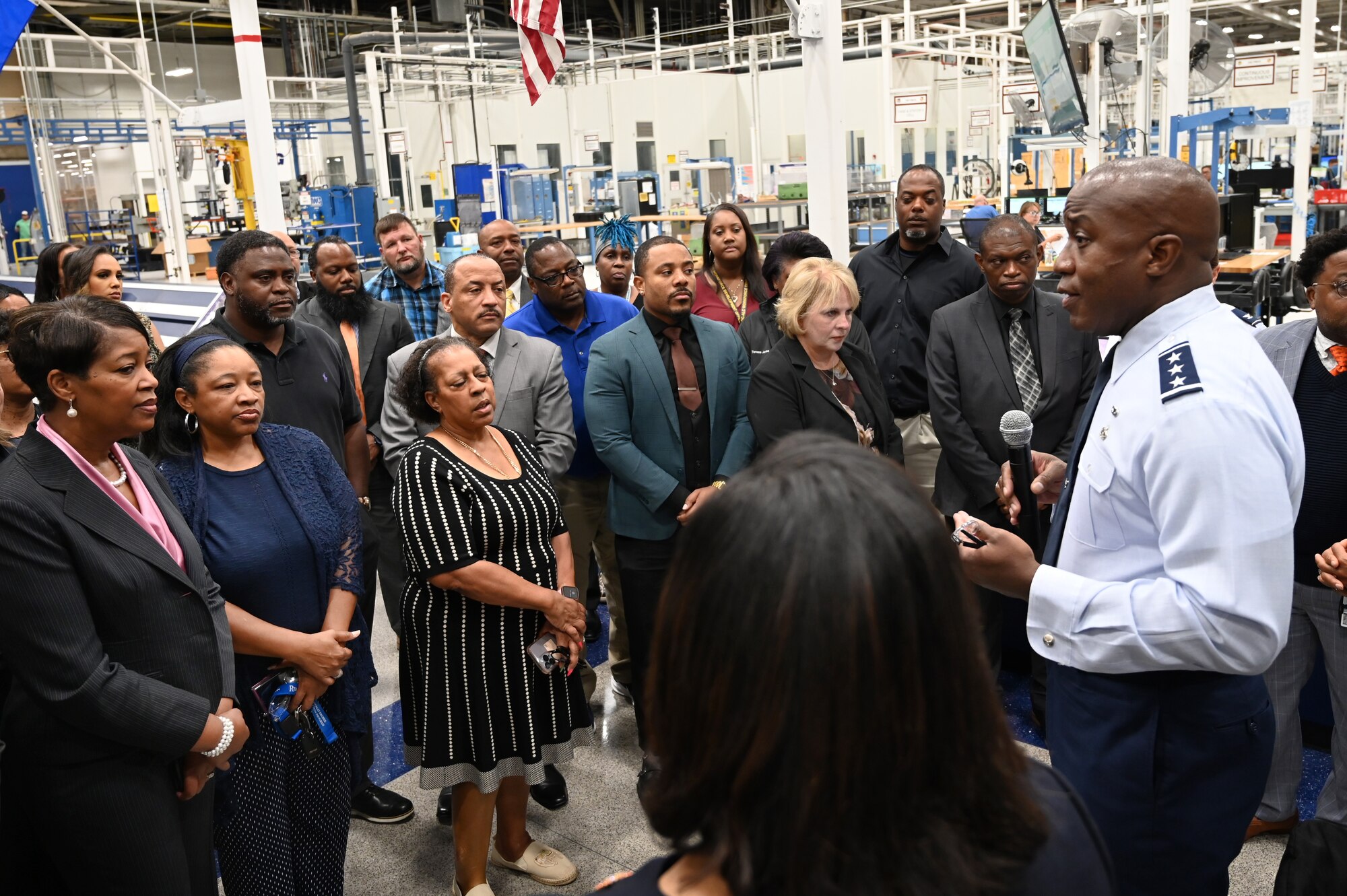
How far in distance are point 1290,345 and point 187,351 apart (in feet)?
8.79

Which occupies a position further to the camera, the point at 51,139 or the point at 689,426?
the point at 51,139

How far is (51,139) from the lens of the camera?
1332cm

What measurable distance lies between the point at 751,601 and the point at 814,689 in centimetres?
7

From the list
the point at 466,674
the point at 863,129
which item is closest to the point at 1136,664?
the point at 466,674

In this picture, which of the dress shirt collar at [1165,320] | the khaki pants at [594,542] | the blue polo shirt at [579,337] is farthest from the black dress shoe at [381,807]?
the dress shirt collar at [1165,320]

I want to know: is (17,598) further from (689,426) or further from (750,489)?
(689,426)

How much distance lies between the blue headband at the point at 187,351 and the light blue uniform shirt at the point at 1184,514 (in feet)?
6.14

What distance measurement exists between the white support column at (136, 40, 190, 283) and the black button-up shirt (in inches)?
324

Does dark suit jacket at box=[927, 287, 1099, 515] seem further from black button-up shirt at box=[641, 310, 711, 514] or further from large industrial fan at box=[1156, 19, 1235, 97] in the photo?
large industrial fan at box=[1156, 19, 1235, 97]

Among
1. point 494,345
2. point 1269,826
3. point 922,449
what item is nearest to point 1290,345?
point 1269,826

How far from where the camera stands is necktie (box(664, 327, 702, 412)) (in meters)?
3.16

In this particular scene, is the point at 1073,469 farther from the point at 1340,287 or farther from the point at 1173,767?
the point at 1340,287

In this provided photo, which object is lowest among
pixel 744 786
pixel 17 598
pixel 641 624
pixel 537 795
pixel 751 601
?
pixel 537 795

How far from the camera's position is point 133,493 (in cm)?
196
